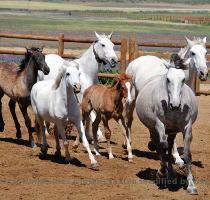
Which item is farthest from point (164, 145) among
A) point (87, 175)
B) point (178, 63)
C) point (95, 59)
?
point (95, 59)

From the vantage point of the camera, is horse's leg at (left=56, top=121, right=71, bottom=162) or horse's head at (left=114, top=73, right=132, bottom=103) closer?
horse's leg at (left=56, top=121, right=71, bottom=162)

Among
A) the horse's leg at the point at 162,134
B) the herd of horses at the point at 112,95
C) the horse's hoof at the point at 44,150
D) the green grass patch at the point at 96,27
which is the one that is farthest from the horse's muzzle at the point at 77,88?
the green grass patch at the point at 96,27

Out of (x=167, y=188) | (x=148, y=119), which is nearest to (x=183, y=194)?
(x=167, y=188)

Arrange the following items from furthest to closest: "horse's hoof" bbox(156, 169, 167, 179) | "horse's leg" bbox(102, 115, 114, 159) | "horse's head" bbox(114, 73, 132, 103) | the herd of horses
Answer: "horse's leg" bbox(102, 115, 114, 159)
"horse's head" bbox(114, 73, 132, 103)
"horse's hoof" bbox(156, 169, 167, 179)
the herd of horses

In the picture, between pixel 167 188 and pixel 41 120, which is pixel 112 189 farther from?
pixel 41 120

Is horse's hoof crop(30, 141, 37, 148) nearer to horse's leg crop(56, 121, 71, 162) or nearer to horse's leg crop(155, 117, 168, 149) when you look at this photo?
horse's leg crop(56, 121, 71, 162)

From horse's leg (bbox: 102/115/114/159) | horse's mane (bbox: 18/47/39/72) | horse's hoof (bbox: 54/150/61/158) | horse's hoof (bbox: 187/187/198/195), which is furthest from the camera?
horse's mane (bbox: 18/47/39/72)

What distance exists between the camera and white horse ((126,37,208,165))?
40.0 feet

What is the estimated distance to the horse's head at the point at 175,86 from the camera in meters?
9.66

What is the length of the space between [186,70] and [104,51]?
2086 millimetres

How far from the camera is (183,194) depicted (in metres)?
9.82

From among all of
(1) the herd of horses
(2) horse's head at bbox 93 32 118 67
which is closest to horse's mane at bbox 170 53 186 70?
(1) the herd of horses

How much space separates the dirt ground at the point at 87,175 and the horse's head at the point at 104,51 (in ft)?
5.42

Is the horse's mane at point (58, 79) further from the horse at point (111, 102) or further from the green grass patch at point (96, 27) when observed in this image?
the green grass patch at point (96, 27)
